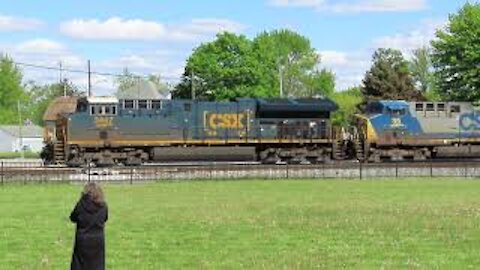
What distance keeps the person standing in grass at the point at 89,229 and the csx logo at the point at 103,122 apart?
38461mm

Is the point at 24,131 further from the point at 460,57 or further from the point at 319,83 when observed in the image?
the point at 460,57

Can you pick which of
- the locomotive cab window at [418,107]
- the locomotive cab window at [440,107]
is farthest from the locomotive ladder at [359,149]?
the locomotive cab window at [440,107]

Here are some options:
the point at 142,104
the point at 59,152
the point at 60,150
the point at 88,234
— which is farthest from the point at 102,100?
the point at 88,234

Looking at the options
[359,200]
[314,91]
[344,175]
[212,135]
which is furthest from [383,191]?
[314,91]

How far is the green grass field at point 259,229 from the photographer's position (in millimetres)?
14304

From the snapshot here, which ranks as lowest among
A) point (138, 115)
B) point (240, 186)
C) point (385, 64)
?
point (240, 186)

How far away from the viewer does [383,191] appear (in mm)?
31906

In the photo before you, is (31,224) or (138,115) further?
(138,115)

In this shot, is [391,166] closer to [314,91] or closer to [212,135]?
[212,135]

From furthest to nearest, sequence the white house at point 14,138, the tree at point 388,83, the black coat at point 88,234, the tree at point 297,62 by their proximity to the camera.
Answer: the white house at point 14,138 < the tree at point 297,62 < the tree at point 388,83 < the black coat at point 88,234

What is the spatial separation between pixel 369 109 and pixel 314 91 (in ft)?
231

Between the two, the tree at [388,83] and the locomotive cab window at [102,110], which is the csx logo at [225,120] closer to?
the locomotive cab window at [102,110]

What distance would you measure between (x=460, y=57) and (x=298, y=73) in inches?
2310

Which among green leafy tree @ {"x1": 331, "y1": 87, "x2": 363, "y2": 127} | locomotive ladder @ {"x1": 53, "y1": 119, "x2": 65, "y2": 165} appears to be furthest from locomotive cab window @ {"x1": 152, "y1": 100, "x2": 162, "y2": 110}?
green leafy tree @ {"x1": 331, "y1": 87, "x2": 363, "y2": 127}
